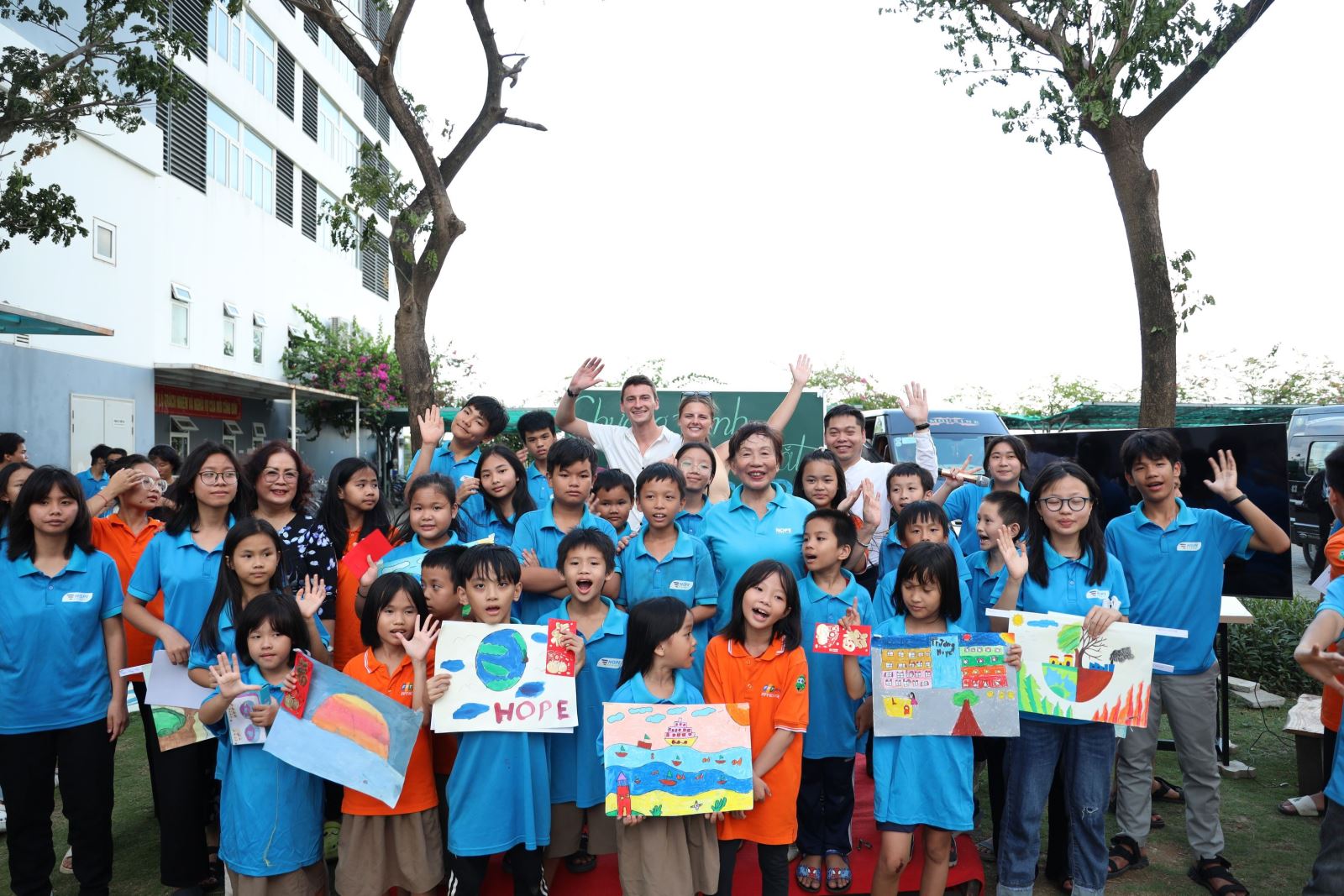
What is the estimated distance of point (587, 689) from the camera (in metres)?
3.65

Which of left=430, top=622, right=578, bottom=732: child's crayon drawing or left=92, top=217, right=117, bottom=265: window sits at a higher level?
left=92, top=217, right=117, bottom=265: window

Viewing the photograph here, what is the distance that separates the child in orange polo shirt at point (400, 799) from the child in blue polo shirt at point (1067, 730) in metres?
2.15

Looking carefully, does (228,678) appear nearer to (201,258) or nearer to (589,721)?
(589,721)

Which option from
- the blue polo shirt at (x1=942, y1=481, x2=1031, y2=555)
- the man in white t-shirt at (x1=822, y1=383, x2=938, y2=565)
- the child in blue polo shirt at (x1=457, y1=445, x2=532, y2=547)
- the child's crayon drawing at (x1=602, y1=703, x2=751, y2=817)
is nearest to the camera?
the child's crayon drawing at (x1=602, y1=703, x2=751, y2=817)

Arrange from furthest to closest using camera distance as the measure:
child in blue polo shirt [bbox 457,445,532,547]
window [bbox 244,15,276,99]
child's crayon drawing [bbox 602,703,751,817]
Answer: window [bbox 244,15,276,99] → child in blue polo shirt [bbox 457,445,532,547] → child's crayon drawing [bbox 602,703,751,817]

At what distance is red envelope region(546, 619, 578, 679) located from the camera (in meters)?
3.36

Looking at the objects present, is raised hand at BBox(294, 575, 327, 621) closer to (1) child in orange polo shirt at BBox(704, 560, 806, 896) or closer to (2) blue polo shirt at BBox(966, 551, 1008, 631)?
(1) child in orange polo shirt at BBox(704, 560, 806, 896)

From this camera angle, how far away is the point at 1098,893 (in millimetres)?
3588

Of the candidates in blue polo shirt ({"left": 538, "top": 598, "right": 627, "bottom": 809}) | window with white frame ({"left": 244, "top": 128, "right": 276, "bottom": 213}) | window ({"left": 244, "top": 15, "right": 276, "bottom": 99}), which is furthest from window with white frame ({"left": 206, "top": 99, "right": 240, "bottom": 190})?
blue polo shirt ({"left": 538, "top": 598, "right": 627, "bottom": 809})

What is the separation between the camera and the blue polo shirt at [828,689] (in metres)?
3.73

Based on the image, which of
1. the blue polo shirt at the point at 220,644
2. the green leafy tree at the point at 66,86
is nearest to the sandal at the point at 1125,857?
the blue polo shirt at the point at 220,644

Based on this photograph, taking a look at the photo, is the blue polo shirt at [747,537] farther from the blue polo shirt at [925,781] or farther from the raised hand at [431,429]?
the raised hand at [431,429]

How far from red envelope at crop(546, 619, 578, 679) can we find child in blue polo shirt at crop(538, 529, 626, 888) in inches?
5.0

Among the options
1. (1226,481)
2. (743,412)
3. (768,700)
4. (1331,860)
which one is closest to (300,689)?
(768,700)
